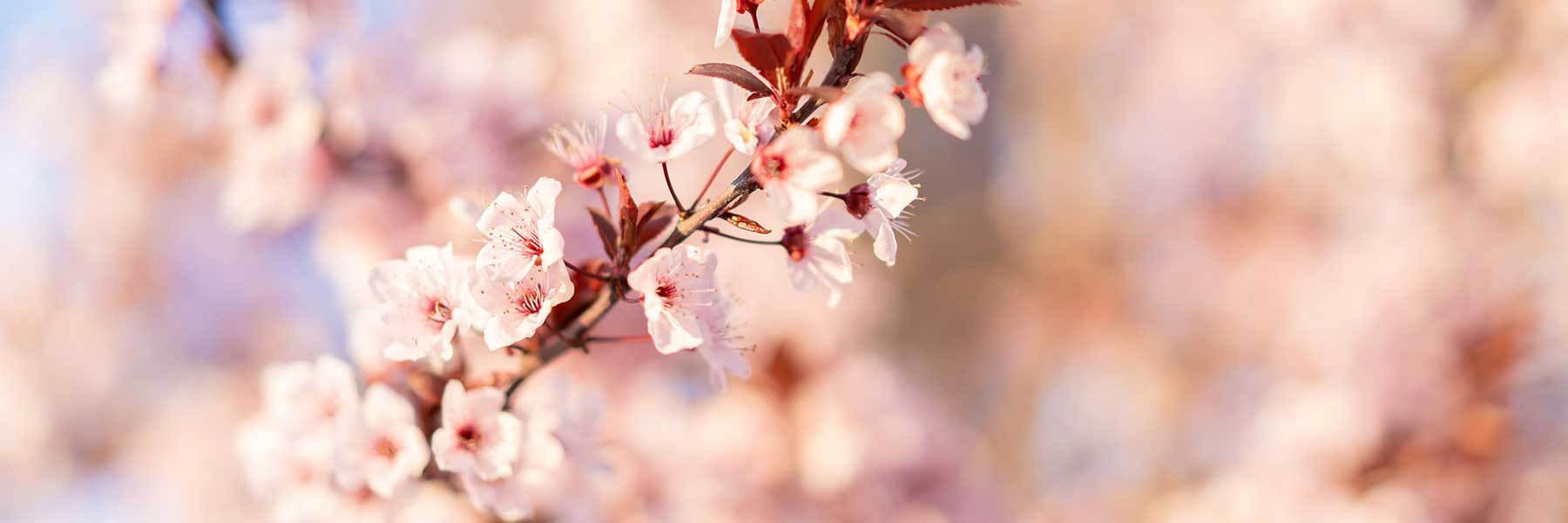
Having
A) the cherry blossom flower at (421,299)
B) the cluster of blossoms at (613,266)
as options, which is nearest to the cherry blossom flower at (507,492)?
the cluster of blossoms at (613,266)

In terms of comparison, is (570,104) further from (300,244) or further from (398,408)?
(398,408)

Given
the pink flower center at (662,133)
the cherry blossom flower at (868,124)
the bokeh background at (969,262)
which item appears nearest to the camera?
the cherry blossom flower at (868,124)

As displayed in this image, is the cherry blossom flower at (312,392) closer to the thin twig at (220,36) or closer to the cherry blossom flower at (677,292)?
the cherry blossom flower at (677,292)

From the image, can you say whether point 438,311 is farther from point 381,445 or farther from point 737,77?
point 737,77

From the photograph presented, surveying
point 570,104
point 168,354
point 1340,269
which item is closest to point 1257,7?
point 1340,269

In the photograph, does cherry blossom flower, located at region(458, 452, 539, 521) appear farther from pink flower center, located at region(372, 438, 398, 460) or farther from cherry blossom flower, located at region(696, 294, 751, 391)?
cherry blossom flower, located at region(696, 294, 751, 391)

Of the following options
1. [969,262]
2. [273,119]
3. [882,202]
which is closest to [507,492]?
[882,202]
